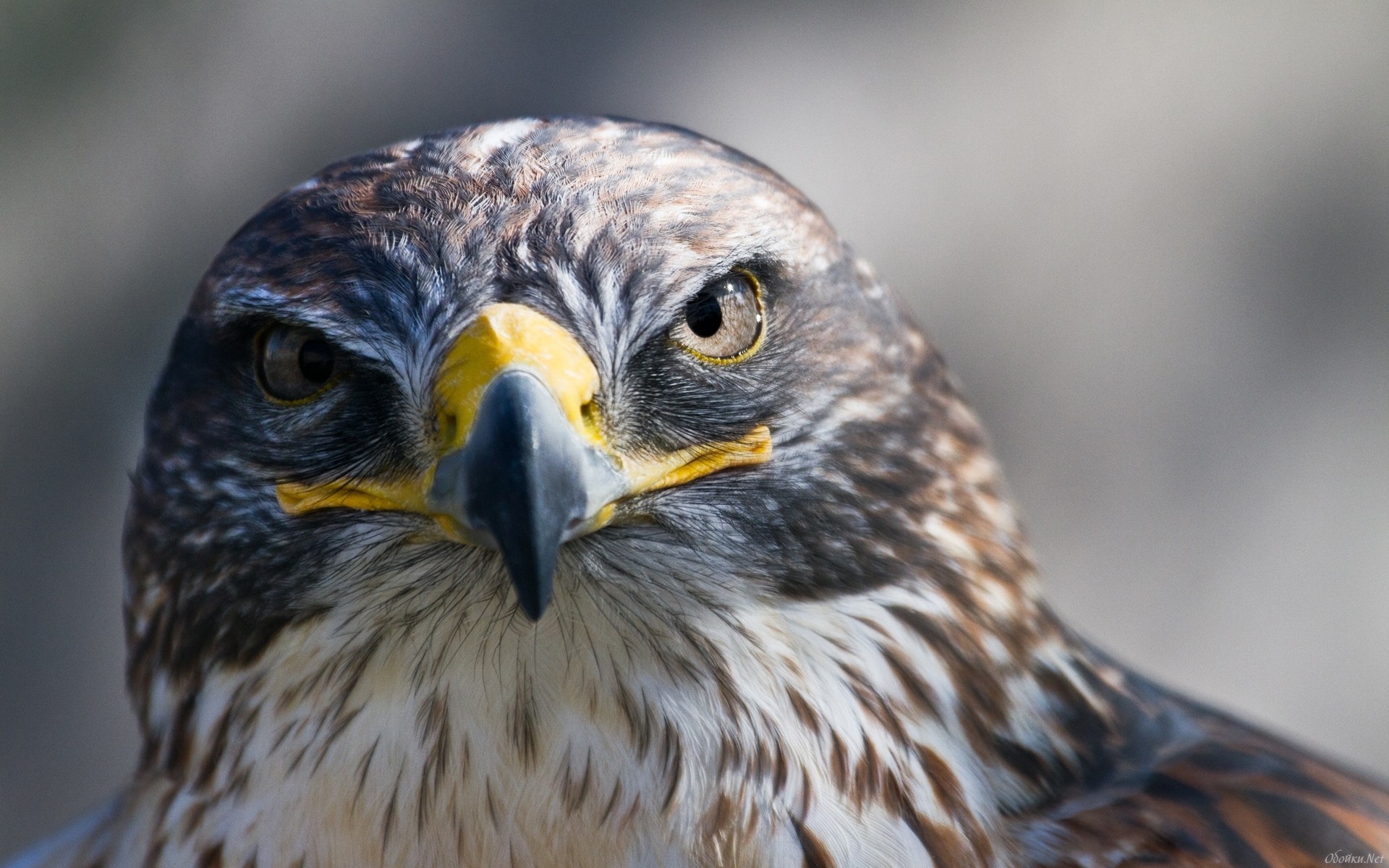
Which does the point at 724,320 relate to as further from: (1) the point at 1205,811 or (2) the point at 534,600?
(1) the point at 1205,811

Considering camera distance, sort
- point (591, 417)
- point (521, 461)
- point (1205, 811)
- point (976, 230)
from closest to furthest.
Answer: point (521, 461) < point (591, 417) < point (1205, 811) < point (976, 230)

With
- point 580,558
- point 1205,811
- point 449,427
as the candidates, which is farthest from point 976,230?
point 449,427

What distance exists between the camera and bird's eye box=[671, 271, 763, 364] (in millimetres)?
1158

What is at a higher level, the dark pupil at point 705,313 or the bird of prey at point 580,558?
the dark pupil at point 705,313

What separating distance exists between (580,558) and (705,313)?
0.25 meters

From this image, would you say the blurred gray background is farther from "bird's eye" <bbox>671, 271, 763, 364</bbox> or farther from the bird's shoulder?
"bird's eye" <bbox>671, 271, 763, 364</bbox>

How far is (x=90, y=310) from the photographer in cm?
273

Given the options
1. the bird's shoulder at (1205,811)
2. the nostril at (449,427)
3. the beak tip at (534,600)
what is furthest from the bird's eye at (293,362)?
the bird's shoulder at (1205,811)

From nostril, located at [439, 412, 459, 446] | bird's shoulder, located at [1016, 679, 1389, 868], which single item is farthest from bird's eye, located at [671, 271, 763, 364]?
bird's shoulder, located at [1016, 679, 1389, 868]

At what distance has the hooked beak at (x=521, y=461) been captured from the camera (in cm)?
98

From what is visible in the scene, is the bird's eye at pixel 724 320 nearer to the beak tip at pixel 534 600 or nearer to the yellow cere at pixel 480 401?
the yellow cere at pixel 480 401

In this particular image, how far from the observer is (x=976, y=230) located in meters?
2.70

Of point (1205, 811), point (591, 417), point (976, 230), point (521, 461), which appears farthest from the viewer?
point (976, 230)

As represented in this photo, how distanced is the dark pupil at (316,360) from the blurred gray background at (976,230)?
1.57 m
